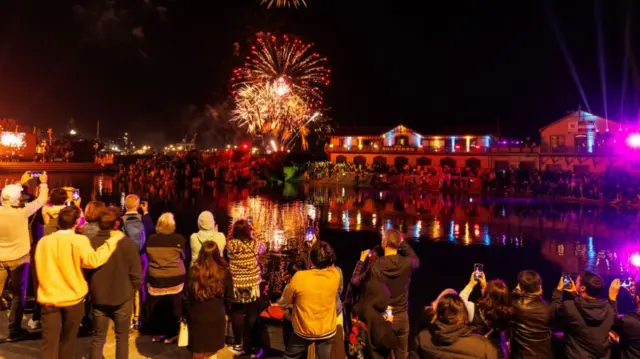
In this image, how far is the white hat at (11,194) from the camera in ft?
17.9

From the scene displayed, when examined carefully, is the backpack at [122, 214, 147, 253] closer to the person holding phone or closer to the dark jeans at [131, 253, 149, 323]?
the dark jeans at [131, 253, 149, 323]

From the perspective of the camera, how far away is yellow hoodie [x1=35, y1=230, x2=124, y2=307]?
4.31 meters

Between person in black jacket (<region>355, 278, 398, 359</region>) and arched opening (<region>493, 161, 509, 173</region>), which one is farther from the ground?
arched opening (<region>493, 161, 509, 173</region>)

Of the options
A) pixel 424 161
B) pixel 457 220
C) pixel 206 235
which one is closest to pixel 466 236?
pixel 457 220

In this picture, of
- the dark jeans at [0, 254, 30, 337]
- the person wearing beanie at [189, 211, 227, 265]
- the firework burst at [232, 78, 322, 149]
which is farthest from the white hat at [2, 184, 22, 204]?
the firework burst at [232, 78, 322, 149]

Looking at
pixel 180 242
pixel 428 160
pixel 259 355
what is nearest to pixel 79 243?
pixel 180 242

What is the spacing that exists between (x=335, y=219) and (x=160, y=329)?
50.6 ft

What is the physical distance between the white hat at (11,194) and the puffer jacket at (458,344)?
5160 millimetres

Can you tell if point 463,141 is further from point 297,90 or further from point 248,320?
point 248,320

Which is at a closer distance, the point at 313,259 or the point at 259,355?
the point at 313,259

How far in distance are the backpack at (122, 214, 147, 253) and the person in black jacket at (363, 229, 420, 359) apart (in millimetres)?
3407

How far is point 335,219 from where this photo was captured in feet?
69.1

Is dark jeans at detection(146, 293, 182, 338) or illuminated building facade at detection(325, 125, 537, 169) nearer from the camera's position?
dark jeans at detection(146, 293, 182, 338)

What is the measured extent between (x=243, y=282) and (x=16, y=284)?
2.97m
